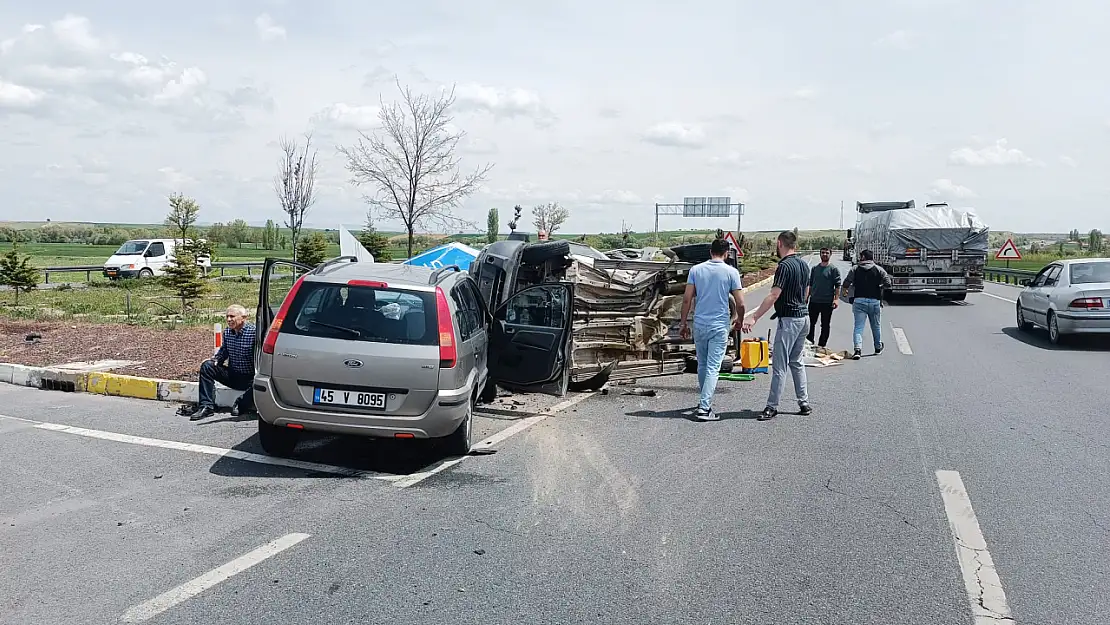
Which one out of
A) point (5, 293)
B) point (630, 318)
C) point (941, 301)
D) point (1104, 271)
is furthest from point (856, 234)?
point (5, 293)

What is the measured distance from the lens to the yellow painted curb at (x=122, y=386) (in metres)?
9.77

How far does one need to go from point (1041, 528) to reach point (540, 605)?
3266mm

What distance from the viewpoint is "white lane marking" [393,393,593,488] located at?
20.7 feet

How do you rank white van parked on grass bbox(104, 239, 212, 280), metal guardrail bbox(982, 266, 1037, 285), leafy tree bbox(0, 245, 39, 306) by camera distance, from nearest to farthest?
leafy tree bbox(0, 245, 39, 306), white van parked on grass bbox(104, 239, 212, 280), metal guardrail bbox(982, 266, 1037, 285)

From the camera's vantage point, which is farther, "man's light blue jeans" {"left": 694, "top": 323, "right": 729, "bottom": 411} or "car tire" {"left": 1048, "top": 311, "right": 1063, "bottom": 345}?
"car tire" {"left": 1048, "top": 311, "right": 1063, "bottom": 345}

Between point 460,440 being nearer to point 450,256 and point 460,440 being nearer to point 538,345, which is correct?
point 538,345

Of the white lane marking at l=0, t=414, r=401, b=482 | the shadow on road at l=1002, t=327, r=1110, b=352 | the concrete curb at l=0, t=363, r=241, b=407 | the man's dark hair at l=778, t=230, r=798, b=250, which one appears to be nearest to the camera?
the white lane marking at l=0, t=414, r=401, b=482

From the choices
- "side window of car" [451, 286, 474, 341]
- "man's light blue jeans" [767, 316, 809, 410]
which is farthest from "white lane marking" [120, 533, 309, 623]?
"man's light blue jeans" [767, 316, 809, 410]

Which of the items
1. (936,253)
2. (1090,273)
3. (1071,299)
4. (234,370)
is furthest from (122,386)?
(936,253)

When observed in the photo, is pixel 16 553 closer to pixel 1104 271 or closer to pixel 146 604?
pixel 146 604

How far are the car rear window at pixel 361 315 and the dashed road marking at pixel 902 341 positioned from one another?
968cm

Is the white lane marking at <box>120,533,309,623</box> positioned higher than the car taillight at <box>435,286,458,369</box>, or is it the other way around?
the car taillight at <box>435,286,458,369</box>

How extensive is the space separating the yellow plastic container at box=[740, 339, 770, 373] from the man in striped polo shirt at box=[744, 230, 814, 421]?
2.60 metres

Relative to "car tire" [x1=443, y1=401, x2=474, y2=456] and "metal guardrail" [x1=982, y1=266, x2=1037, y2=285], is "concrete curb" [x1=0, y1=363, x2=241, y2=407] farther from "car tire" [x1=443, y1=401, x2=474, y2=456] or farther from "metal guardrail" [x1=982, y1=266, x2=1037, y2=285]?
"metal guardrail" [x1=982, y1=266, x2=1037, y2=285]
